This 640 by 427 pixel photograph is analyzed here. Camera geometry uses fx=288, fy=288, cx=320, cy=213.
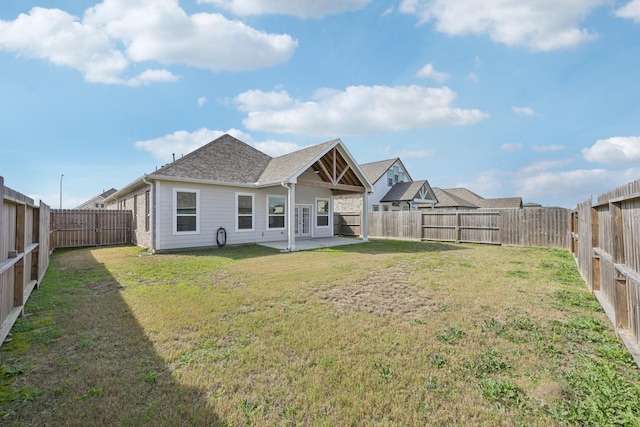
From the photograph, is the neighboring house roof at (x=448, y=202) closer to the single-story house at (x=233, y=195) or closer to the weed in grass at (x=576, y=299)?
the single-story house at (x=233, y=195)

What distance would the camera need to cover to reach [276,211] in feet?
48.5

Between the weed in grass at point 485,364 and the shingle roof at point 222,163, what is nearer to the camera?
the weed in grass at point 485,364

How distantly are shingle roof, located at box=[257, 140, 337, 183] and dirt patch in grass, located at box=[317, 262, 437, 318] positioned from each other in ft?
22.6

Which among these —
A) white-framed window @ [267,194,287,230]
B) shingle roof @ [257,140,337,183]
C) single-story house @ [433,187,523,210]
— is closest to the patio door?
white-framed window @ [267,194,287,230]

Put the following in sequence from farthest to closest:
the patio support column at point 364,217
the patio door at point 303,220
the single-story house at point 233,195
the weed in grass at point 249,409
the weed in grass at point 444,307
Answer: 1. the patio door at point 303,220
2. the patio support column at point 364,217
3. the single-story house at point 233,195
4. the weed in grass at point 444,307
5. the weed in grass at point 249,409

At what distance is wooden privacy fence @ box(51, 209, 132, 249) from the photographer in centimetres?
1339

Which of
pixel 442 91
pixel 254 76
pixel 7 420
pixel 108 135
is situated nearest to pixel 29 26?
pixel 254 76

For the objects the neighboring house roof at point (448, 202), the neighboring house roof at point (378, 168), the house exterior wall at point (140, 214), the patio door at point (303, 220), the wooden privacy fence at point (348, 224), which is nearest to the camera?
the house exterior wall at point (140, 214)

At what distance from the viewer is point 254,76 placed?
480 inches

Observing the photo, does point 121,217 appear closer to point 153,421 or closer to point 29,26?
point 29,26

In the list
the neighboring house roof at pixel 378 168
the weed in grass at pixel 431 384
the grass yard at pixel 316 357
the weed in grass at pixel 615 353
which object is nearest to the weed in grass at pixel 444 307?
the grass yard at pixel 316 357

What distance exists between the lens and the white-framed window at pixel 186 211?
11555 millimetres

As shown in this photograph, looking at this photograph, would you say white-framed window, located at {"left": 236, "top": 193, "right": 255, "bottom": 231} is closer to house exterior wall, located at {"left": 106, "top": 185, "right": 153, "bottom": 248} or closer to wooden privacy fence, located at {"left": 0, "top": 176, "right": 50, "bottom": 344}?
house exterior wall, located at {"left": 106, "top": 185, "right": 153, "bottom": 248}

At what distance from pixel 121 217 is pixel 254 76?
10146 millimetres
